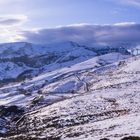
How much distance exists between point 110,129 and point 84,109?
1658 inches

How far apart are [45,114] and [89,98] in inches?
709

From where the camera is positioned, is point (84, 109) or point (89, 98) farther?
point (89, 98)

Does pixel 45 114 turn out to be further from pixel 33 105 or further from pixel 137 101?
pixel 33 105

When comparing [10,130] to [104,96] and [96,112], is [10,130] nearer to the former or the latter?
[96,112]

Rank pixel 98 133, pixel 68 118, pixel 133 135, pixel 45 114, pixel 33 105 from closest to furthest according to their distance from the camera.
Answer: pixel 133 135, pixel 98 133, pixel 68 118, pixel 45 114, pixel 33 105

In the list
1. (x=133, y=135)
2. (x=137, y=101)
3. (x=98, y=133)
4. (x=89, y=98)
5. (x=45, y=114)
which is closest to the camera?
(x=133, y=135)

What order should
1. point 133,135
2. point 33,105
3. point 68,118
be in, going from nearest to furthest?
point 133,135 → point 68,118 → point 33,105

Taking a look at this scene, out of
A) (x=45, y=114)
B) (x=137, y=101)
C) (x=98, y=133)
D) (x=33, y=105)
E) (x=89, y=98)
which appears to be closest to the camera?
(x=98, y=133)

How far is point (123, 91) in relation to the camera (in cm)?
12606

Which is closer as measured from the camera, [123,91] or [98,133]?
[98,133]

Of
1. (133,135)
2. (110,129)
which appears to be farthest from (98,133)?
(133,135)

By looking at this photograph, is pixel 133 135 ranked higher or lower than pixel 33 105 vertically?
higher

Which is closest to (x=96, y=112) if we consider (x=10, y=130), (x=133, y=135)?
(x=10, y=130)

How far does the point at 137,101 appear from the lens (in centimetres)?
10094
